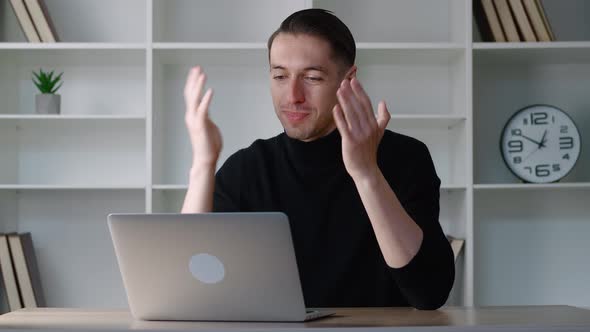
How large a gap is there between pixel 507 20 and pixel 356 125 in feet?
5.88

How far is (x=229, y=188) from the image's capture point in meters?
2.10

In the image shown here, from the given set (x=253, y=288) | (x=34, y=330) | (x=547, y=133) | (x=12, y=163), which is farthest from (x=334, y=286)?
(x=12, y=163)

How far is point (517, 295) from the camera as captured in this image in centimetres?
341

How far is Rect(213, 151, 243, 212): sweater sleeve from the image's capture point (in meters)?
2.07

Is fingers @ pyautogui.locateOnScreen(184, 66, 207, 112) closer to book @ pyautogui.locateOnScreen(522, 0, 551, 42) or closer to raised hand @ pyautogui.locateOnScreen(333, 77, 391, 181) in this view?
raised hand @ pyautogui.locateOnScreen(333, 77, 391, 181)

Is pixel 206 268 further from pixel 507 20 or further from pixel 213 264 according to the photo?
pixel 507 20

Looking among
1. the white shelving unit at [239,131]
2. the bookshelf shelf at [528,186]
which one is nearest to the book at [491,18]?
the white shelving unit at [239,131]

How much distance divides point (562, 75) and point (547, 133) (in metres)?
0.32

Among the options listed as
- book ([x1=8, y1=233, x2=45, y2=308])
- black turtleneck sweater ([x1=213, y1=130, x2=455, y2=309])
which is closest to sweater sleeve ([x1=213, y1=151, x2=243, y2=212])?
black turtleneck sweater ([x1=213, y1=130, x2=455, y2=309])

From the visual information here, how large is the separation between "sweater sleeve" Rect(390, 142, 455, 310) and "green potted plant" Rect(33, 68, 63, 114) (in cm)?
176

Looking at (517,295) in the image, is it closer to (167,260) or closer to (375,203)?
(375,203)

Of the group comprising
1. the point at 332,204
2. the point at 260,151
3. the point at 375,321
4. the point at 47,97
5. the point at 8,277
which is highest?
the point at 47,97

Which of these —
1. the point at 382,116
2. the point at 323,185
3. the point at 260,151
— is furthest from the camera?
the point at 260,151

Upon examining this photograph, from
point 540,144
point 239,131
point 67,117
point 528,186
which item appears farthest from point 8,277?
point 540,144
